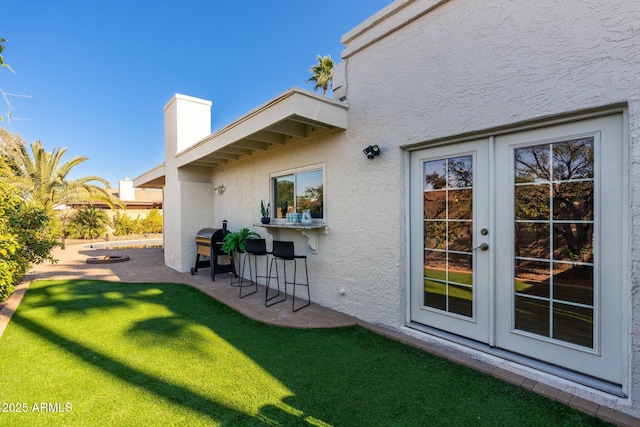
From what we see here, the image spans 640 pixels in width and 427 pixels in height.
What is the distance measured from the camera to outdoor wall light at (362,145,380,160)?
4.62 metres

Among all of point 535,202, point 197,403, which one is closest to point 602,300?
point 535,202

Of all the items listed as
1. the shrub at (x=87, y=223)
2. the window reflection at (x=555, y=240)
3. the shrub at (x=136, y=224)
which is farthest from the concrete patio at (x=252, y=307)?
the shrub at (x=136, y=224)

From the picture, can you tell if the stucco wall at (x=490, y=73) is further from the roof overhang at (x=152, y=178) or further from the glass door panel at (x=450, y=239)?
the roof overhang at (x=152, y=178)

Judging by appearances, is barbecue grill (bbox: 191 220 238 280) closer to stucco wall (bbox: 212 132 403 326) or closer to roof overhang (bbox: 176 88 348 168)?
roof overhang (bbox: 176 88 348 168)

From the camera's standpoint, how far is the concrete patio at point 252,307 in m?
2.86

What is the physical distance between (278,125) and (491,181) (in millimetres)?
3616

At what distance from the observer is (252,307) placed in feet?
18.9

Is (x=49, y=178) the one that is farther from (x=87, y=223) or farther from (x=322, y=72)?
(x=322, y=72)

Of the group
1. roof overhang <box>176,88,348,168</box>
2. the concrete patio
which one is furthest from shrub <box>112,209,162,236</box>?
roof overhang <box>176,88,348,168</box>

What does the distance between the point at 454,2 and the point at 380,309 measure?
4.39 m

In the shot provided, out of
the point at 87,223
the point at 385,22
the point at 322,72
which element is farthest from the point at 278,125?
the point at 87,223

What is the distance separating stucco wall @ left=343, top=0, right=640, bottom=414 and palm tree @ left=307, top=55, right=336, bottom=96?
62.2 feet

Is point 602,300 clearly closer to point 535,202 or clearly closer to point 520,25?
point 535,202

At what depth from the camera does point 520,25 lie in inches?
127
